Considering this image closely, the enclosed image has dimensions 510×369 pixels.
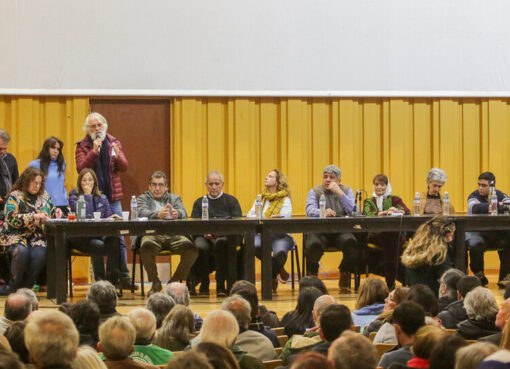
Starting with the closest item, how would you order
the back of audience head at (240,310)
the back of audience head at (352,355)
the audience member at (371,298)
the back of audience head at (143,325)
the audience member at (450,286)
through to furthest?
the back of audience head at (352,355) < the back of audience head at (143,325) < the back of audience head at (240,310) < the audience member at (371,298) < the audience member at (450,286)

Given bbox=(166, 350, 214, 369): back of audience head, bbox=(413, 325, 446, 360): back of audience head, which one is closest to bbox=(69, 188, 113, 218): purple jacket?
bbox=(413, 325, 446, 360): back of audience head

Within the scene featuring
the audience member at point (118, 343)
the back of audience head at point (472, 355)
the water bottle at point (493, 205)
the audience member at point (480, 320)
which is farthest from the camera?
the water bottle at point (493, 205)

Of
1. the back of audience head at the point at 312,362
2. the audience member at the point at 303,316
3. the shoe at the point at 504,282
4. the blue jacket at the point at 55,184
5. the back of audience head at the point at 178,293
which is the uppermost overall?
the blue jacket at the point at 55,184

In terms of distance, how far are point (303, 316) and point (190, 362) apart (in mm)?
2674

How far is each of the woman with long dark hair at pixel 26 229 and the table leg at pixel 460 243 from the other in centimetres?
367

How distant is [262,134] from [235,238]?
2.03 m

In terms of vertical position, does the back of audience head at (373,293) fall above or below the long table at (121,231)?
below

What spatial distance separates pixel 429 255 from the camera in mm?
6863

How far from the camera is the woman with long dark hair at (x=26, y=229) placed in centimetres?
773

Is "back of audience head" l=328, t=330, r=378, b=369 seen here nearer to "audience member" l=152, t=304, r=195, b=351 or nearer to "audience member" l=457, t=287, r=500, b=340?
"audience member" l=152, t=304, r=195, b=351

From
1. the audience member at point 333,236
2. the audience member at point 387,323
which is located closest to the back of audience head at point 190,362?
the audience member at point 387,323

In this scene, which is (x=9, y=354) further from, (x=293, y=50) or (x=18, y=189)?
(x=293, y=50)

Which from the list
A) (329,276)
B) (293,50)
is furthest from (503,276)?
(293,50)

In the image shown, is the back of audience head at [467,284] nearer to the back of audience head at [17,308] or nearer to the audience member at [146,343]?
the audience member at [146,343]
